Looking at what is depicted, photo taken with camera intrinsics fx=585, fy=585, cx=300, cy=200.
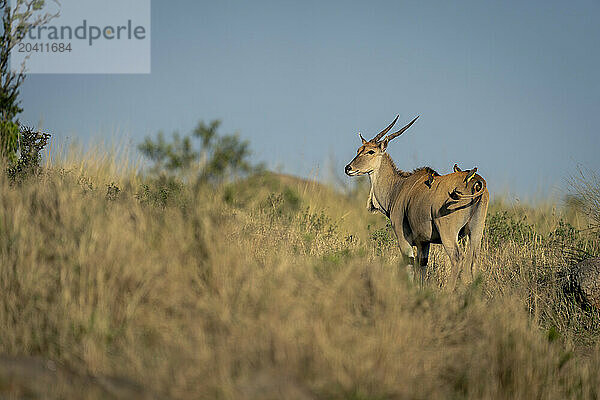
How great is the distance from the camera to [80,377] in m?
3.70

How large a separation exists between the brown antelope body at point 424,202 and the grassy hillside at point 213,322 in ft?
7.42

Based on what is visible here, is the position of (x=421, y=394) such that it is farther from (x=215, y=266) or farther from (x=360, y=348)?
(x=215, y=266)

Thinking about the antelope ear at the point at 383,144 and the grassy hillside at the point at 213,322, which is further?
the antelope ear at the point at 383,144

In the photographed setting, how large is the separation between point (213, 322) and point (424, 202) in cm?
507

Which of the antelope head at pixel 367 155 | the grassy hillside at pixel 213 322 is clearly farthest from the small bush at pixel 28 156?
the antelope head at pixel 367 155

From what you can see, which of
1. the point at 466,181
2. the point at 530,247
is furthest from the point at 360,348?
the point at 530,247

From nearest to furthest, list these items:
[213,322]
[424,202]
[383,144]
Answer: [213,322]
[424,202]
[383,144]

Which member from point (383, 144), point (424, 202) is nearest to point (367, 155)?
point (383, 144)

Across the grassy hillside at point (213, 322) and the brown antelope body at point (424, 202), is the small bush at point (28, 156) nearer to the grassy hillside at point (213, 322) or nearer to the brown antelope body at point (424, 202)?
the grassy hillside at point (213, 322)

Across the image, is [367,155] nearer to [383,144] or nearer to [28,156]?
[383,144]

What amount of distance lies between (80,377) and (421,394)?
221 cm

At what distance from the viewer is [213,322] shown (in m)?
4.02

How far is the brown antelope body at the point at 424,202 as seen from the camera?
7.97m

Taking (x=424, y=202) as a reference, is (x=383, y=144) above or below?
above
